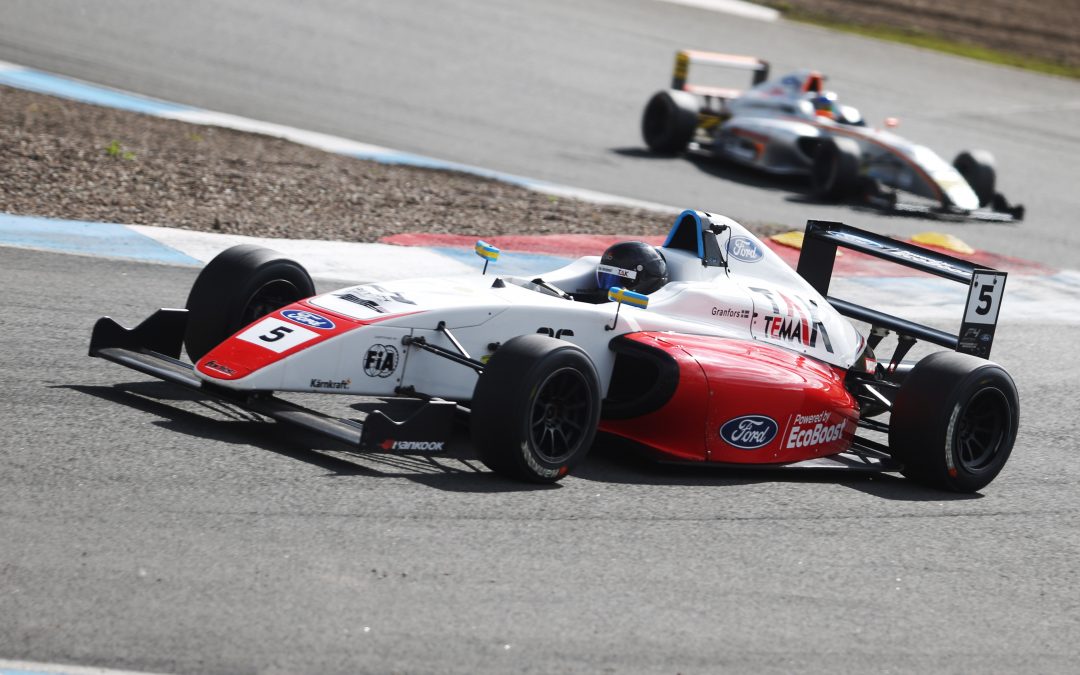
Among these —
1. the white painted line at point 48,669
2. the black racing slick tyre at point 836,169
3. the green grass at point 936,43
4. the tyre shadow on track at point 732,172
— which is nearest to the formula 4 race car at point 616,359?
the white painted line at point 48,669

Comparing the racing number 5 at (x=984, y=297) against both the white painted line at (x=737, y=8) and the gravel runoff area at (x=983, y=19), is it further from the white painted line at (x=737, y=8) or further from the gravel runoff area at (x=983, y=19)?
the gravel runoff area at (x=983, y=19)

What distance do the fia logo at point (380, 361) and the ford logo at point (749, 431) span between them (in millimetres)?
1836

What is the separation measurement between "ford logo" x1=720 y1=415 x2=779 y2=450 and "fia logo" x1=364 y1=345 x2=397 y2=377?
184 cm

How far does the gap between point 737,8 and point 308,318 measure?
92.5 ft

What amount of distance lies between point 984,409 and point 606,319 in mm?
2353

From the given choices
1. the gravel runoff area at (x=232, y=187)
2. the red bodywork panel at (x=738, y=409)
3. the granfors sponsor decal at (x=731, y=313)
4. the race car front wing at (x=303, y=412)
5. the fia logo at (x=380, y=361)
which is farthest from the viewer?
the gravel runoff area at (x=232, y=187)

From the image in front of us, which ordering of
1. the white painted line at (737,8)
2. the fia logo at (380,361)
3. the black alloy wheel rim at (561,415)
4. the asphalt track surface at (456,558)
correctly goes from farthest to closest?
the white painted line at (737,8) < the fia logo at (380,361) < the black alloy wheel rim at (561,415) < the asphalt track surface at (456,558)

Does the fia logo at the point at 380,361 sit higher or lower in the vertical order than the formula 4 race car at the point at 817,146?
lower

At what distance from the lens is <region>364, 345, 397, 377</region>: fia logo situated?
22.8ft

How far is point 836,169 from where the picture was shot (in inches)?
736

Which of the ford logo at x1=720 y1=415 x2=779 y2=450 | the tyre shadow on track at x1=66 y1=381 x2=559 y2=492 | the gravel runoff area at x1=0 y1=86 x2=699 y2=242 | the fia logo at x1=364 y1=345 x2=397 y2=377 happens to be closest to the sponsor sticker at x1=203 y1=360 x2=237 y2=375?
the tyre shadow on track at x1=66 y1=381 x2=559 y2=492

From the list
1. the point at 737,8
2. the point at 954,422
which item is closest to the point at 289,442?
the point at 954,422

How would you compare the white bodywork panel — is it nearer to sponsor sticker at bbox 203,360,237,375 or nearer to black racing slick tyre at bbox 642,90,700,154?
sponsor sticker at bbox 203,360,237,375

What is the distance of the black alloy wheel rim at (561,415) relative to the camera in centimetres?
685
